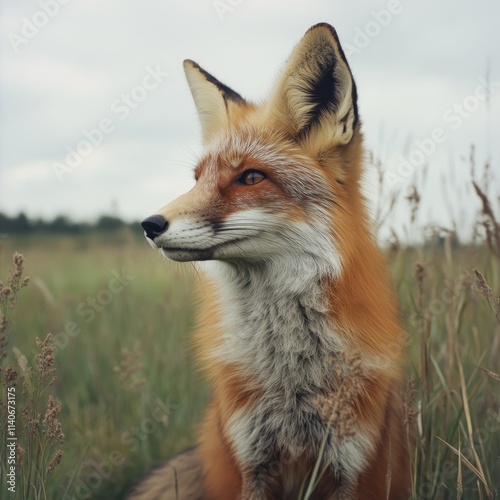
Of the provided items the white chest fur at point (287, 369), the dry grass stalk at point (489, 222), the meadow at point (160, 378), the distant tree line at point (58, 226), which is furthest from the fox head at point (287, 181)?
the distant tree line at point (58, 226)

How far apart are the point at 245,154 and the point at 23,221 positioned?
7.62 metres

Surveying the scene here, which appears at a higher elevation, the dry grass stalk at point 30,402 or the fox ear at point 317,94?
the fox ear at point 317,94

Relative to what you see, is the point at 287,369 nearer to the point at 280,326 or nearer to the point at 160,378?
the point at 280,326

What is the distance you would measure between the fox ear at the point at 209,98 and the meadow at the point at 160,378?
82 centimetres

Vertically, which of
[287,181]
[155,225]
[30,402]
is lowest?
[30,402]

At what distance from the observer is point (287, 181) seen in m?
2.79

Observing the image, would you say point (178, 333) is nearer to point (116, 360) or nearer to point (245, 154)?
point (116, 360)

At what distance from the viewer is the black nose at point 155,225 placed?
2512 millimetres

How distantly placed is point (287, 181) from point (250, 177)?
6.7 inches

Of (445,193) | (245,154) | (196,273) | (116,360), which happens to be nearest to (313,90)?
(245,154)

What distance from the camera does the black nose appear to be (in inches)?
98.9

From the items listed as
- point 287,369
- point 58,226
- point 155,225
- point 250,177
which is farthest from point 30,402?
point 58,226

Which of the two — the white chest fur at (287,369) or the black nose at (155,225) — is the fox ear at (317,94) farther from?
the black nose at (155,225)

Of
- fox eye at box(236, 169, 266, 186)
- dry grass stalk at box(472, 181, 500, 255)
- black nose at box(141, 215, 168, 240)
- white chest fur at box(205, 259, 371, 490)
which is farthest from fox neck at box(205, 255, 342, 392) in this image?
dry grass stalk at box(472, 181, 500, 255)
